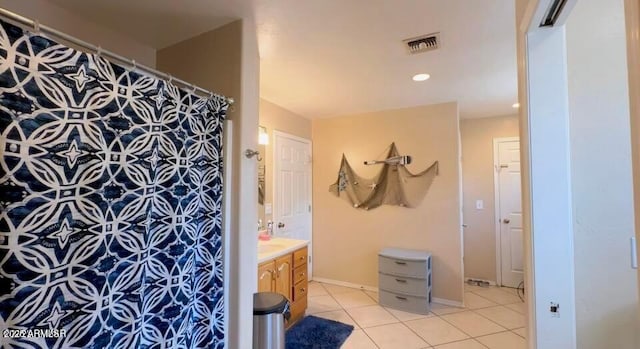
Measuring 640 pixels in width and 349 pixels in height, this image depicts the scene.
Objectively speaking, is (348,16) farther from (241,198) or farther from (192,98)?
(241,198)

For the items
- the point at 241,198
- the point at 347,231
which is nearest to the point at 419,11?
the point at 241,198

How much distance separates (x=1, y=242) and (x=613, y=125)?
8.14 ft

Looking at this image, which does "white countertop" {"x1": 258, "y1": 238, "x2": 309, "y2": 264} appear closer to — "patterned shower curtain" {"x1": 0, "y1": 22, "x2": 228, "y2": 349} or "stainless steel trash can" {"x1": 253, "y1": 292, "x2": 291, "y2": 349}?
"stainless steel trash can" {"x1": 253, "y1": 292, "x2": 291, "y2": 349}

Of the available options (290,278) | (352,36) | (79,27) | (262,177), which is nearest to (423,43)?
(352,36)

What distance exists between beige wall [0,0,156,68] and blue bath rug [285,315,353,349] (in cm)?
252

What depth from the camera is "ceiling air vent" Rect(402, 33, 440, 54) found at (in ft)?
6.42

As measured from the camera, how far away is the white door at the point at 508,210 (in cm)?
399

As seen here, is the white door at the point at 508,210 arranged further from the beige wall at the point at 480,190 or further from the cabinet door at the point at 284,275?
the cabinet door at the point at 284,275

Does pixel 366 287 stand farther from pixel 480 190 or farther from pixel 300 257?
pixel 480 190

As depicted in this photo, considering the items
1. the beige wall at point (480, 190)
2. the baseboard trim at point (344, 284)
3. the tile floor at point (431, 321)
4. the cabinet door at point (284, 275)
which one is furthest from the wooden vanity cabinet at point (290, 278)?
the beige wall at point (480, 190)

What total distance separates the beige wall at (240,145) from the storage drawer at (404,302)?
6.63ft

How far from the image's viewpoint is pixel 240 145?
1740 millimetres

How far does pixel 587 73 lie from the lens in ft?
4.74

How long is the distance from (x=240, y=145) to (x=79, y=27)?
1.19m
